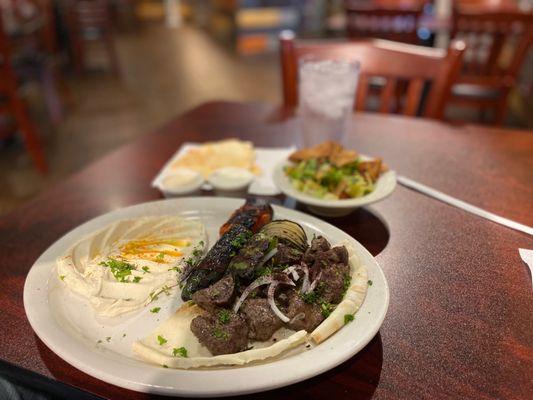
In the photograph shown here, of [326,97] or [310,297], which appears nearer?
[310,297]

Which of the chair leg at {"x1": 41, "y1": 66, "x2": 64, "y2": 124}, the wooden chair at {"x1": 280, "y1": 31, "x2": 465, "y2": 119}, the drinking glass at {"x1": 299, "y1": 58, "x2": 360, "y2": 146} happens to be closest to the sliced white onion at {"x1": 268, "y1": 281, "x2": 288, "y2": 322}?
the drinking glass at {"x1": 299, "y1": 58, "x2": 360, "y2": 146}

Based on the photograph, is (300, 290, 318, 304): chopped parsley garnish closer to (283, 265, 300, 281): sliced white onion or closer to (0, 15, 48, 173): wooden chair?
(283, 265, 300, 281): sliced white onion

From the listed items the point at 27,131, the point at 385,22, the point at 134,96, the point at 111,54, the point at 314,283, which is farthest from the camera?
the point at 111,54

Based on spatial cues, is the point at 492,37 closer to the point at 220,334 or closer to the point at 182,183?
the point at 182,183

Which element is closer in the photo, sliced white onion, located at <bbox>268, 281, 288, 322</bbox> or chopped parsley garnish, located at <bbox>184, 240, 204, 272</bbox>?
sliced white onion, located at <bbox>268, 281, 288, 322</bbox>

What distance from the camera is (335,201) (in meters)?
1.29

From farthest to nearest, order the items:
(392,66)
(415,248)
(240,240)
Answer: (392,66)
(415,248)
(240,240)

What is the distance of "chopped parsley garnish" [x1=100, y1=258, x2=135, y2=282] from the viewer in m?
1.04

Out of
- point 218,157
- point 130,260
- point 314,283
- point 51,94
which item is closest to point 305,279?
point 314,283

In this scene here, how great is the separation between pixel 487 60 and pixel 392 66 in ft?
6.78

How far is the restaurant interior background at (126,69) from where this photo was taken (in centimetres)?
432

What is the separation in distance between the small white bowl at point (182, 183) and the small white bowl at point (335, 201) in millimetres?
293

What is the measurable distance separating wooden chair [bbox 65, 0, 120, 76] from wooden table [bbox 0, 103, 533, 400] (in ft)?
18.8

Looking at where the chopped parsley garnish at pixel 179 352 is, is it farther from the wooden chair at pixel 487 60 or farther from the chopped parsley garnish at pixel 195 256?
the wooden chair at pixel 487 60
